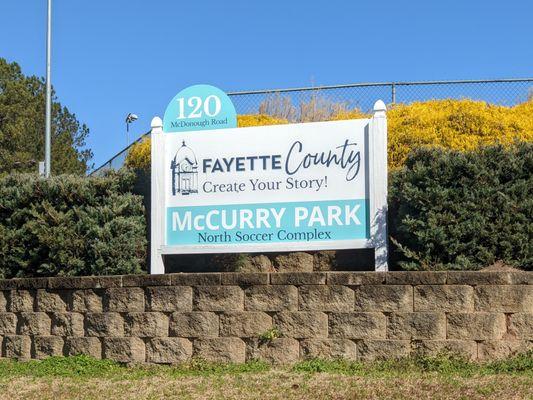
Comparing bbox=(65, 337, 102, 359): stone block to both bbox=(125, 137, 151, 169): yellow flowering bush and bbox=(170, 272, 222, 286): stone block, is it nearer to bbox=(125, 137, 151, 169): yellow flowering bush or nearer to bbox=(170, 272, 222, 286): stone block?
bbox=(170, 272, 222, 286): stone block

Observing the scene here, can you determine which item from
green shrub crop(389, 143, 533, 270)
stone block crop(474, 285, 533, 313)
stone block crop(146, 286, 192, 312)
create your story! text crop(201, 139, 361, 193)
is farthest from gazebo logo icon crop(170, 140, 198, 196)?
stone block crop(474, 285, 533, 313)

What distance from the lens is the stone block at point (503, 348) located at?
725cm

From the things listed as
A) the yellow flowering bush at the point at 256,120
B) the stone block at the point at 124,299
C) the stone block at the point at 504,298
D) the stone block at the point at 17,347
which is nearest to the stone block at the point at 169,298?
the stone block at the point at 124,299

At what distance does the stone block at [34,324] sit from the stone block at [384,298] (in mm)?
3604

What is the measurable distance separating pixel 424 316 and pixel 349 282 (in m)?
0.79

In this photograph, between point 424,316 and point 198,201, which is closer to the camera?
point 424,316

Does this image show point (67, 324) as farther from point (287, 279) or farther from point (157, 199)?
point (287, 279)

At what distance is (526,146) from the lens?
7.82 metres

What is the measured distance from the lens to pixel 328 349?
7.68 meters

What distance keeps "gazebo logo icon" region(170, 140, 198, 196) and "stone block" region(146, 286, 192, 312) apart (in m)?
1.19

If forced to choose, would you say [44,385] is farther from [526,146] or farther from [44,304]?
[526,146]

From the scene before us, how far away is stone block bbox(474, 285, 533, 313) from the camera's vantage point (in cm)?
729

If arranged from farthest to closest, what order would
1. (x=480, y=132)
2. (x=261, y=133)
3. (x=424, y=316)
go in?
1. (x=480, y=132)
2. (x=261, y=133)
3. (x=424, y=316)

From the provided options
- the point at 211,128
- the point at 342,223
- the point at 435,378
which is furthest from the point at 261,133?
the point at 435,378
